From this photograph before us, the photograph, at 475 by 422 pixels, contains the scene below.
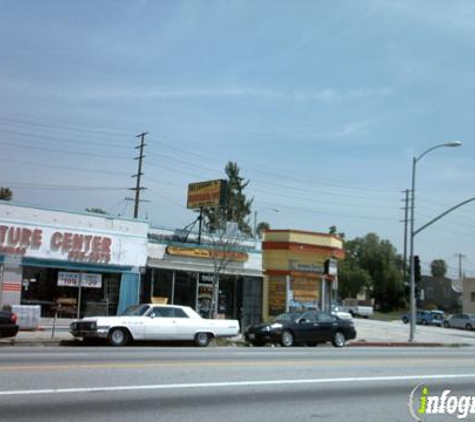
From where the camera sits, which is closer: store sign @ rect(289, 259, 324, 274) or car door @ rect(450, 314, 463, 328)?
store sign @ rect(289, 259, 324, 274)

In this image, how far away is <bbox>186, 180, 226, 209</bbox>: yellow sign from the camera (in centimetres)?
3459

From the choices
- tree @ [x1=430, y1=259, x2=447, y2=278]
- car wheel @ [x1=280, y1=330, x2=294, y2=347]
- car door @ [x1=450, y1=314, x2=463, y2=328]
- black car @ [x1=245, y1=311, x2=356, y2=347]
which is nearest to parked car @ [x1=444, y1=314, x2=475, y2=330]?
car door @ [x1=450, y1=314, x2=463, y2=328]

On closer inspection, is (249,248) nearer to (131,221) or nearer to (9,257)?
(131,221)

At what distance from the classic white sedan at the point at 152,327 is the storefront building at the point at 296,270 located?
1125 centimetres

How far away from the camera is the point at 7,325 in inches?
821

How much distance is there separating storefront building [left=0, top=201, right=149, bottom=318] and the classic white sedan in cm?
574

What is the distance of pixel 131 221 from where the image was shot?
99.0 feet

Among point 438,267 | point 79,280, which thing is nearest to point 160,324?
point 79,280

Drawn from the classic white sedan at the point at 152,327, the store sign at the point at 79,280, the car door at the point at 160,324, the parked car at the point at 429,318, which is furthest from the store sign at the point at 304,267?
the parked car at the point at 429,318

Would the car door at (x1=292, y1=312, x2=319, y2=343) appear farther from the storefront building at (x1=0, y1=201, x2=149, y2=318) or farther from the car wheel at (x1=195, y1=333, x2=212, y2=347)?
the storefront building at (x1=0, y1=201, x2=149, y2=318)

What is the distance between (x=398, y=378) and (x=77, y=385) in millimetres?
6714

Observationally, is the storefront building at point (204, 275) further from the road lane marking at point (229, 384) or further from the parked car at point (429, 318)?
the parked car at point (429, 318)

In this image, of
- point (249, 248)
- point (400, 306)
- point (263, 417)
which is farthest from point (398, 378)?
point (400, 306)

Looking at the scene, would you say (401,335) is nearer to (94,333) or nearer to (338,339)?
(338,339)
